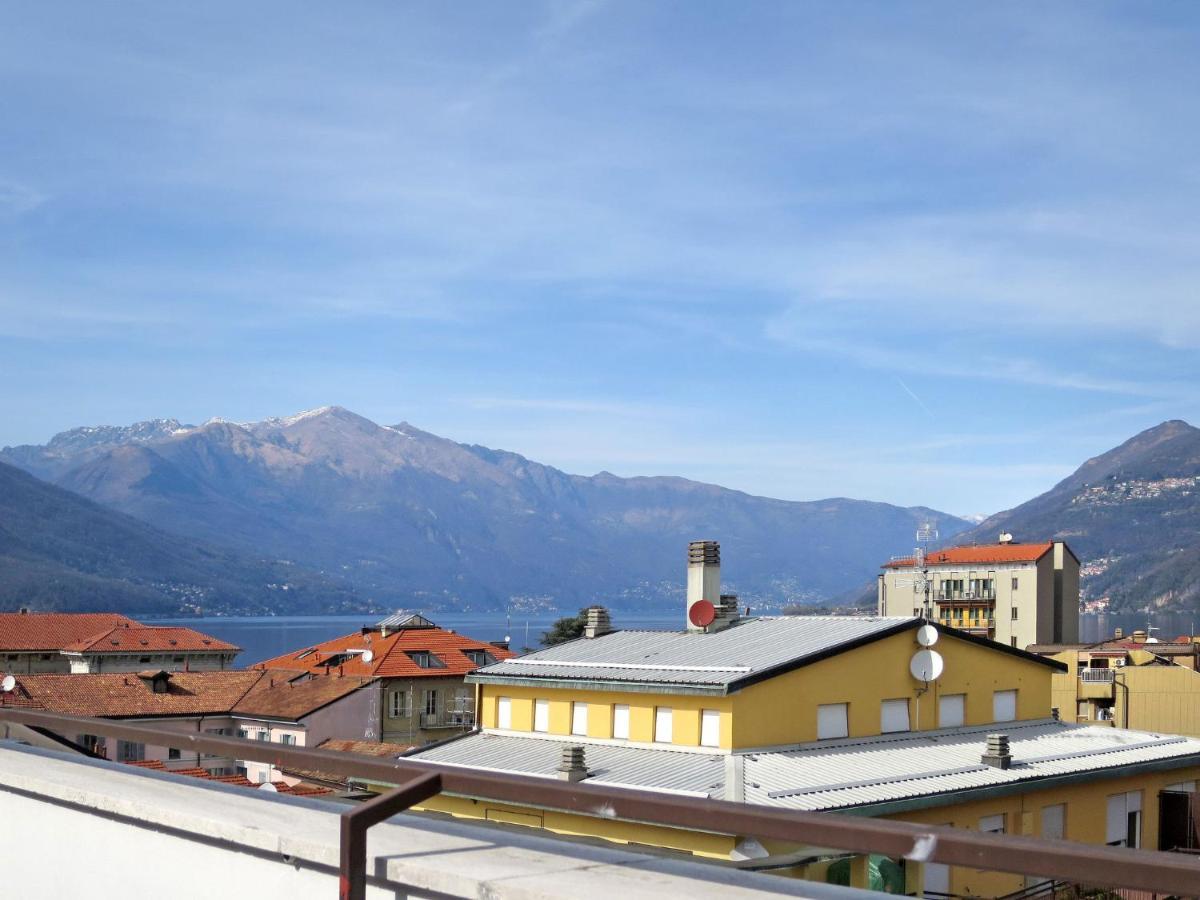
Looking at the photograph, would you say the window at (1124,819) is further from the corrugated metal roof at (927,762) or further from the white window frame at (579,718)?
the white window frame at (579,718)

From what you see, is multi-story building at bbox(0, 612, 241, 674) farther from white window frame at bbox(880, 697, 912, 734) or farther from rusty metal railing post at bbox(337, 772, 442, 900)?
rusty metal railing post at bbox(337, 772, 442, 900)

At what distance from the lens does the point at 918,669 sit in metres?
30.0

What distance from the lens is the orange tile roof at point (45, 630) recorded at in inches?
4195

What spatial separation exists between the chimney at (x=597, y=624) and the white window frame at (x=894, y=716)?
385 inches

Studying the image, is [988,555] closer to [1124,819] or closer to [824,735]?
[1124,819]

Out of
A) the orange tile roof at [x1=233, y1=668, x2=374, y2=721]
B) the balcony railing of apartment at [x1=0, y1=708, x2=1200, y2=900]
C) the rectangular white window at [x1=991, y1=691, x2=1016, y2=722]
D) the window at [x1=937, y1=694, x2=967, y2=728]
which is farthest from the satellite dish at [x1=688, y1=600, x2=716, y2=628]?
the orange tile roof at [x1=233, y1=668, x2=374, y2=721]

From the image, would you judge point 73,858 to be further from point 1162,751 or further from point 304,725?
point 304,725

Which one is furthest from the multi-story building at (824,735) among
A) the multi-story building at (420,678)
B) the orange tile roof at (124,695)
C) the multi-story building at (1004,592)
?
the multi-story building at (1004,592)

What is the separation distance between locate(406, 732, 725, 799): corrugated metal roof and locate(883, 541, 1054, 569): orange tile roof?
10648 cm

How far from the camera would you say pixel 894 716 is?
98.5ft

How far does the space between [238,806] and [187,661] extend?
10559cm

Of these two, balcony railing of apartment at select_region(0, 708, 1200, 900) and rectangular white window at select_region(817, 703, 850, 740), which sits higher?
balcony railing of apartment at select_region(0, 708, 1200, 900)

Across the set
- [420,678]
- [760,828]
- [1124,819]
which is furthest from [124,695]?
[760,828]

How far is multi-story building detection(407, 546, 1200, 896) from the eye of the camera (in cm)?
2358
